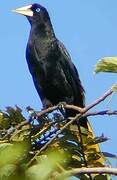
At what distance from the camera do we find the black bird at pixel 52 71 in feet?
16.1

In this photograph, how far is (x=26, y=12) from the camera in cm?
564

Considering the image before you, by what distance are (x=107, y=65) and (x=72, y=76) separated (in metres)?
3.60

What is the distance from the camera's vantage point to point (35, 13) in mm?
5668

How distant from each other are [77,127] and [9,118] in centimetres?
38

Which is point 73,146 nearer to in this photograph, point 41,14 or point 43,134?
point 43,134

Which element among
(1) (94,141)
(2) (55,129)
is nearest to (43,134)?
(2) (55,129)

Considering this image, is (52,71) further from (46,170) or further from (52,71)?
(46,170)

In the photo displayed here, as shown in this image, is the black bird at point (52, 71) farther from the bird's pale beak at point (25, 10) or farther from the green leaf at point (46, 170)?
the green leaf at point (46, 170)

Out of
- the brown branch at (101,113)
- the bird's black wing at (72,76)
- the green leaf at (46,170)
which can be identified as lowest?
the green leaf at (46,170)

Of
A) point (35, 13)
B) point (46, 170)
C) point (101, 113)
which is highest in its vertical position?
point (35, 13)

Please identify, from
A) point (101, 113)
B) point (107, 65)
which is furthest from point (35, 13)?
point (107, 65)

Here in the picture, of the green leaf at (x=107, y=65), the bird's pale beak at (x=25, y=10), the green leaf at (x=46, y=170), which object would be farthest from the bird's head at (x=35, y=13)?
the green leaf at (x=46, y=170)

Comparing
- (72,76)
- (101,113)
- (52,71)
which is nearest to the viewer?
(101,113)

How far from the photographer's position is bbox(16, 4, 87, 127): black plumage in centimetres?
492
